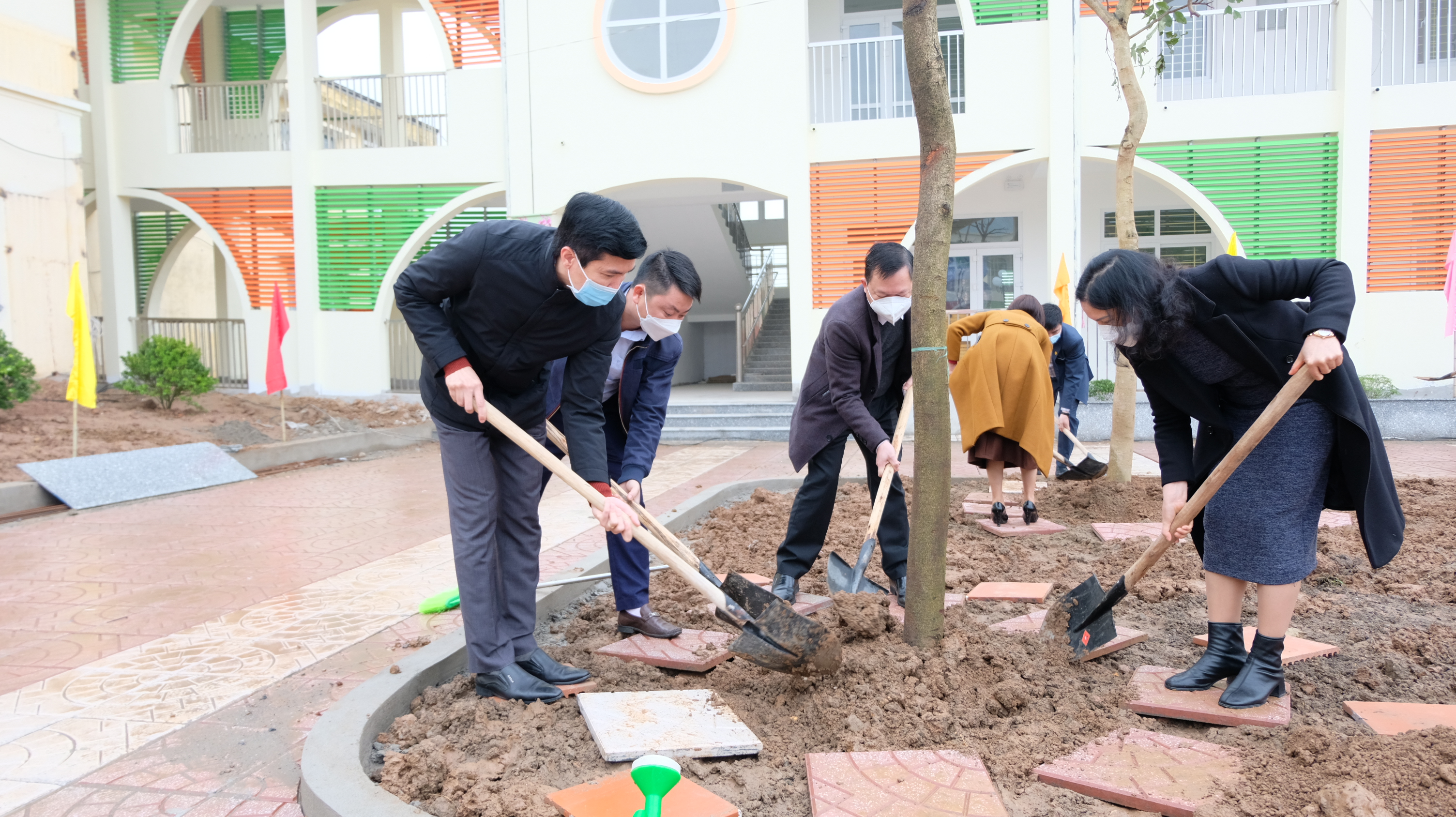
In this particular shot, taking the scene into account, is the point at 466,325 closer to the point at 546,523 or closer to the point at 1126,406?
the point at 546,523

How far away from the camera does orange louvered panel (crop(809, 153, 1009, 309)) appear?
12.8 meters

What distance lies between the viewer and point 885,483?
383 cm

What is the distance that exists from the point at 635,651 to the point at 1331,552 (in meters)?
3.45

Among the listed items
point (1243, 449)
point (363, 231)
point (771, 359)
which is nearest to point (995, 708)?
point (1243, 449)

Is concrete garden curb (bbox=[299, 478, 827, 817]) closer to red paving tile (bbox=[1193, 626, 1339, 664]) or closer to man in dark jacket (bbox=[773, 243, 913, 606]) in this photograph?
man in dark jacket (bbox=[773, 243, 913, 606])

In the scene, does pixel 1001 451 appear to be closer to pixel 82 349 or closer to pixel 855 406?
pixel 855 406

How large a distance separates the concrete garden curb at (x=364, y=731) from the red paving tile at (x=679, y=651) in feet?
1.79

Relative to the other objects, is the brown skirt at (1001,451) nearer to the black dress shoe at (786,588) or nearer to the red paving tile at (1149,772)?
the black dress shoe at (786,588)

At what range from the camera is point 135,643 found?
370 centimetres

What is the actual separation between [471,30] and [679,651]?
13368mm

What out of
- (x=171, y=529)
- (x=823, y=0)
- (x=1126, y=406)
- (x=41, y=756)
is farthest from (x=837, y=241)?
(x=41, y=756)

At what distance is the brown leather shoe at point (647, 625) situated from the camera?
347 cm

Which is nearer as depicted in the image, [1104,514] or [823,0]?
[1104,514]

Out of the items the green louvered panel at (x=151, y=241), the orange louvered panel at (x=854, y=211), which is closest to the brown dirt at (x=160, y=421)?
the green louvered panel at (x=151, y=241)
